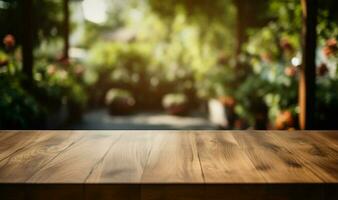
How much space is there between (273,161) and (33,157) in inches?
34.5

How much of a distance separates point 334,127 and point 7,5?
20.4 feet

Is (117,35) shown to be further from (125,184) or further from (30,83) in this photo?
(125,184)

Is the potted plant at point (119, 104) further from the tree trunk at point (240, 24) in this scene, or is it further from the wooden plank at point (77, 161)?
the wooden plank at point (77, 161)

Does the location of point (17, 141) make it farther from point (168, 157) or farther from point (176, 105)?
point (176, 105)

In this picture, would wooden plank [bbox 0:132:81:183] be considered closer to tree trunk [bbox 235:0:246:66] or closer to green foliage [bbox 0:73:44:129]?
green foliage [bbox 0:73:44:129]

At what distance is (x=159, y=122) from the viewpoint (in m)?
10.9

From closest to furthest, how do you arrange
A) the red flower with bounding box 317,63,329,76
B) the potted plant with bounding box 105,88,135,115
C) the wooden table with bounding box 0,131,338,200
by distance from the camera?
the wooden table with bounding box 0,131,338,200
the red flower with bounding box 317,63,329,76
the potted plant with bounding box 105,88,135,115

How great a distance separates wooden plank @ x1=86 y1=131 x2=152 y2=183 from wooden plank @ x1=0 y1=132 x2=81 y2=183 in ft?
0.66

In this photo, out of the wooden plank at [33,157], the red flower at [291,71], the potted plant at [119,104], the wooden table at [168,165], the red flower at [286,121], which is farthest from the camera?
the potted plant at [119,104]

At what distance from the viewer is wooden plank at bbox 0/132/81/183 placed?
139cm

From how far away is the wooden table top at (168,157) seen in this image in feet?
4.47

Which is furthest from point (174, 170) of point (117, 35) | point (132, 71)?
point (117, 35)

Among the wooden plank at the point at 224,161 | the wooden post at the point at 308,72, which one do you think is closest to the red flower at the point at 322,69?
the wooden post at the point at 308,72

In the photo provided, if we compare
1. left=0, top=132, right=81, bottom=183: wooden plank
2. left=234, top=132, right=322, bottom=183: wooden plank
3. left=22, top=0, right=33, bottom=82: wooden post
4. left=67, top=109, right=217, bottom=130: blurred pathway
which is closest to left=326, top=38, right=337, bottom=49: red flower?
left=234, top=132, right=322, bottom=183: wooden plank
